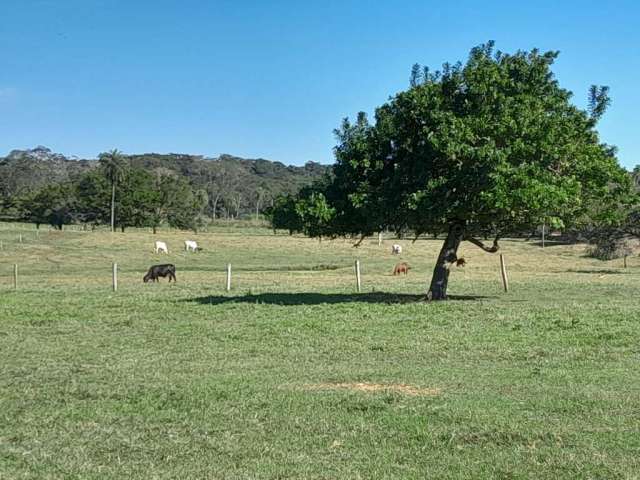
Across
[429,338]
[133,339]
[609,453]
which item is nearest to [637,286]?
[429,338]

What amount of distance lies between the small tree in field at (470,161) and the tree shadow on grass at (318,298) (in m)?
1.40

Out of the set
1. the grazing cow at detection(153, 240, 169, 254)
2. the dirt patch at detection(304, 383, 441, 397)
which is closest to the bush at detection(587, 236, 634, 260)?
the grazing cow at detection(153, 240, 169, 254)

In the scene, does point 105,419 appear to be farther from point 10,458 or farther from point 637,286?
point 637,286

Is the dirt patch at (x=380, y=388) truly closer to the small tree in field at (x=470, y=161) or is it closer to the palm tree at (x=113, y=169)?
the small tree in field at (x=470, y=161)

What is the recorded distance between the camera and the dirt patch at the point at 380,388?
11.0m

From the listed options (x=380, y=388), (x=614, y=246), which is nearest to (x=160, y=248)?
(x=614, y=246)

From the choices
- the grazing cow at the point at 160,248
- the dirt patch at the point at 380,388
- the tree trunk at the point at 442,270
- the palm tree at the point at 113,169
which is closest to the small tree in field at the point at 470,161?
the tree trunk at the point at 442,270

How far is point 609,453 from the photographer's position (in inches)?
297

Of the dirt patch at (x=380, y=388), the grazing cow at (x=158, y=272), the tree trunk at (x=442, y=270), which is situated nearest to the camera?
the dirt patch at (x=380, y=388)

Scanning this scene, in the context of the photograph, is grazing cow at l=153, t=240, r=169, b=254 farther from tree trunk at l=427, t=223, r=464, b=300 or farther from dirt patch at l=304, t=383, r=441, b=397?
dirt patch at l=304, t=383, r=441, b=397

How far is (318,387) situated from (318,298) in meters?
15.7

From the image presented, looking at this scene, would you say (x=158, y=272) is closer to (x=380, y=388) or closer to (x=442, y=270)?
(x=442, y=270)

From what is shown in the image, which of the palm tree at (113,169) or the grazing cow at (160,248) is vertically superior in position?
the palm tree at (113,169)

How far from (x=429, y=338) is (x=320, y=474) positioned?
33.5ft
